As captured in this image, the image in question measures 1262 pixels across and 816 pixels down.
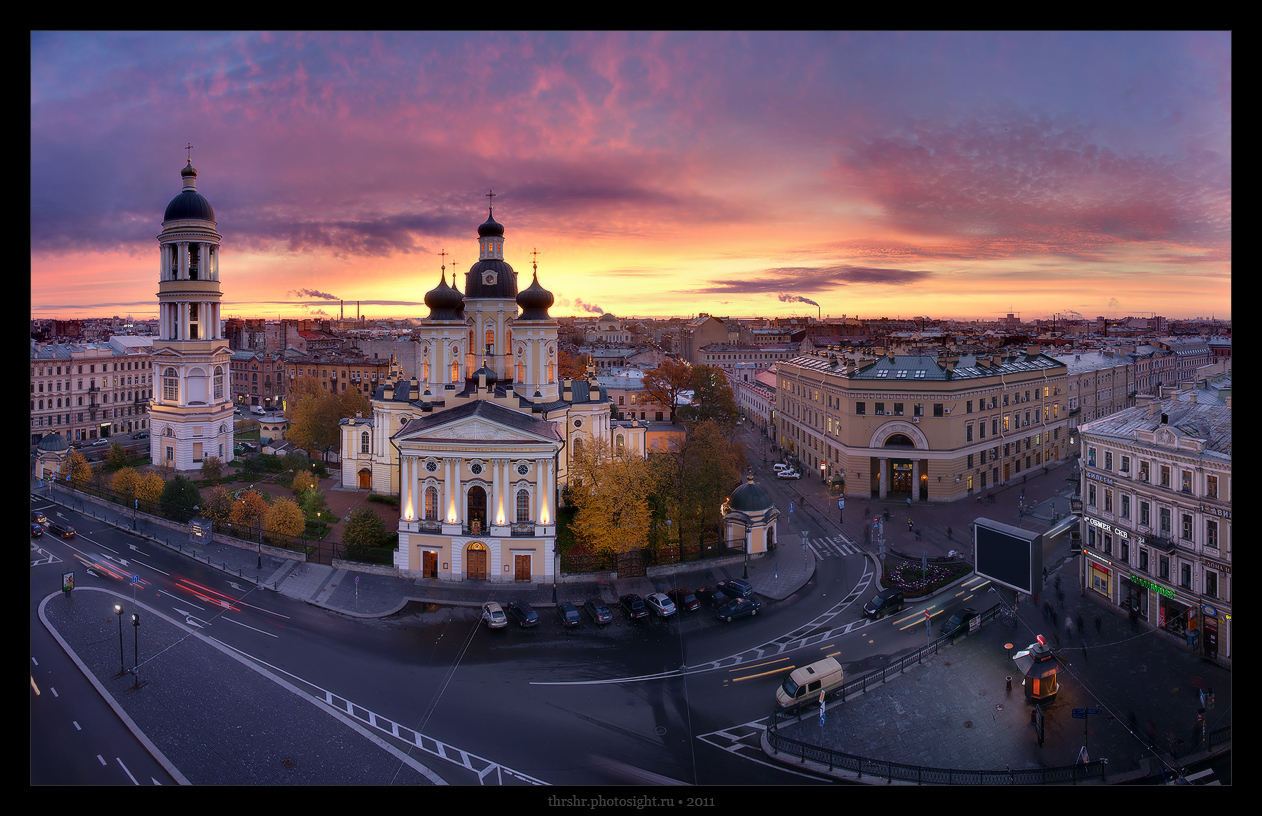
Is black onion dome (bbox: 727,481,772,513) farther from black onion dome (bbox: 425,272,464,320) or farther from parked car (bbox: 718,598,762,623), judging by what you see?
black onion dome (bbox: 425,272,464,320)

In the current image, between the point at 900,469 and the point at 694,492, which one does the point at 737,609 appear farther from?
the point at 900,469

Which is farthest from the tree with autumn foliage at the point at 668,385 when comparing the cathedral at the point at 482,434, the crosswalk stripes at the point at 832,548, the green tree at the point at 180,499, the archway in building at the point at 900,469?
the green tree at the point at 180,499

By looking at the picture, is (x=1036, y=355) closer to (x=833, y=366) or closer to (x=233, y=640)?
(x=833, y=366)

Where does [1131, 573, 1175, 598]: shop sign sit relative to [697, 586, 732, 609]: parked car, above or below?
above

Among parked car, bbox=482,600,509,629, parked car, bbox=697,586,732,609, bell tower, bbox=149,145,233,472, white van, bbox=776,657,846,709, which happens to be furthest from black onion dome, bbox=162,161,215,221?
white van, bbox=776,657,846,709

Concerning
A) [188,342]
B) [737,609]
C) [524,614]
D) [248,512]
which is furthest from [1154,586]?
[188,342]
